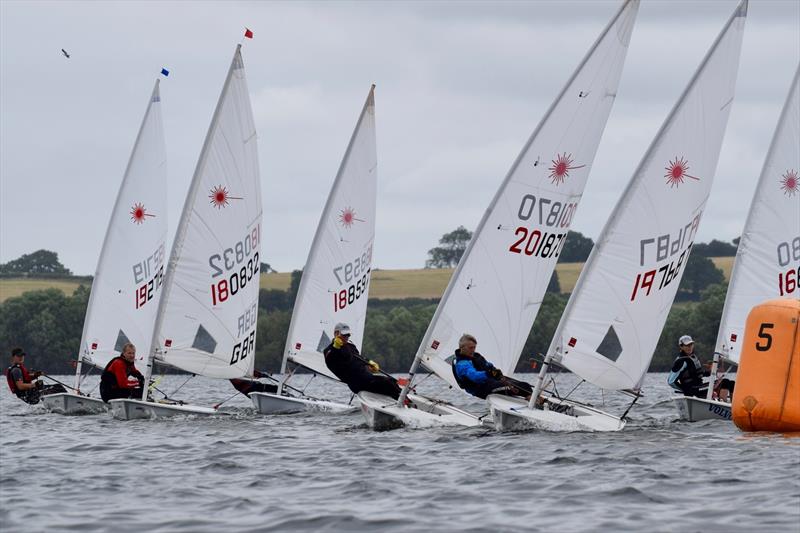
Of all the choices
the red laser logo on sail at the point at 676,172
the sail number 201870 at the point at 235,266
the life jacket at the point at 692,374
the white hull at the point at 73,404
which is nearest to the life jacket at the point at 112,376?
the white hull at the point at 73,404

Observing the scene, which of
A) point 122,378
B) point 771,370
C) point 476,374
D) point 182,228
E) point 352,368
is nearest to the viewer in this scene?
point 771,370

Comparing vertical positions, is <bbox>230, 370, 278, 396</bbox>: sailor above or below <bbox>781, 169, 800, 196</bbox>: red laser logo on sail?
below

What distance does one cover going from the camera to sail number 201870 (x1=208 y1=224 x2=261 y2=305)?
24.6m

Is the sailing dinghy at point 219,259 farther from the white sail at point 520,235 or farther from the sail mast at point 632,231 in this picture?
the sail mast at point 632,231

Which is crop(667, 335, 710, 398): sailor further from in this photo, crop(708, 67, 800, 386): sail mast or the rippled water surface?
the rippled water surface

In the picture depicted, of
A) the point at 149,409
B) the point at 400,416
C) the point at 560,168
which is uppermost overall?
the point at 560,168

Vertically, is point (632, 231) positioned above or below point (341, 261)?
above

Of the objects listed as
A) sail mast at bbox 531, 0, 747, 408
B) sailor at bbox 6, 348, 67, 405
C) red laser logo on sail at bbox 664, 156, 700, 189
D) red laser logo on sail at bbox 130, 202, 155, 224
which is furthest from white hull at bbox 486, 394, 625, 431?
red laser logo on sail at bbox 130, 202, 155, 224

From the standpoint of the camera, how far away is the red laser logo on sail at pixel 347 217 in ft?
91.6

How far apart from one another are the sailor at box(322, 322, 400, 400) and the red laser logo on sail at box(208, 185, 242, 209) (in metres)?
5.01

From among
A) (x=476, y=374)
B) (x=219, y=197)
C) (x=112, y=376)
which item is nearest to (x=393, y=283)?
(x=219, y=197)

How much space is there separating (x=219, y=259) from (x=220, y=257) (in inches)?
Result: 1.6

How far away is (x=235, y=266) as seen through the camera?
2502 centimetres

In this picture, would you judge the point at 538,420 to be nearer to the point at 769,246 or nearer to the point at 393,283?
the point at 769,246
